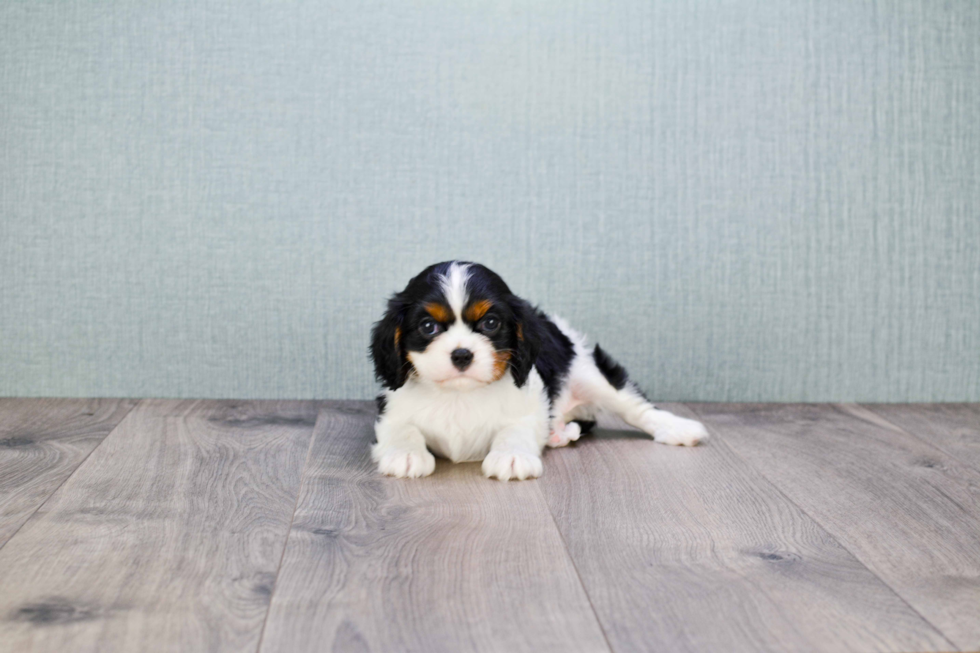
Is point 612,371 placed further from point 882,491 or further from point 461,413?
point 882,491

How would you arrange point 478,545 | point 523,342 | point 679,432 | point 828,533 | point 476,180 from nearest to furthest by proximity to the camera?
point 478,545 < point 828,533 < point 523,342 < point 679,432 < point 476,180

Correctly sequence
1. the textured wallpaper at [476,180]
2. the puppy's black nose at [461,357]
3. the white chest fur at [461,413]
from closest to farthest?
the puppy's black nose at [461,357] → the white chest fur at [461,413] → the textured wallpaper at [476,180]

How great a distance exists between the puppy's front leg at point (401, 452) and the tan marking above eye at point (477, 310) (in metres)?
0.31

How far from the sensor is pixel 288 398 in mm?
2752

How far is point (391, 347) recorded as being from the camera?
195 cm

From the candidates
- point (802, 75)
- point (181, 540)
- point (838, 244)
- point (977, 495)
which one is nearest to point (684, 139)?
point (802, 75)

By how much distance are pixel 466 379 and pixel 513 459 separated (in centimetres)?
19

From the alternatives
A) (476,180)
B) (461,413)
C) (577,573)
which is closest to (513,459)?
(461,413)

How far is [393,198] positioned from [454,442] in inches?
37.6

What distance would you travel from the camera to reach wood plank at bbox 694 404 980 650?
134 cm

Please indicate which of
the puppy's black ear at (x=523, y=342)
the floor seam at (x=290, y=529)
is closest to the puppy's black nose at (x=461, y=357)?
the puppy's black ear at (x=523, y=342)

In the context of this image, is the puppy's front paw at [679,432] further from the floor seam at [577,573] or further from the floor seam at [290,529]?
the floor seam at [290,529]

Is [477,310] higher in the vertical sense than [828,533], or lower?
higher

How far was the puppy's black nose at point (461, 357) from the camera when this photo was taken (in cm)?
188
